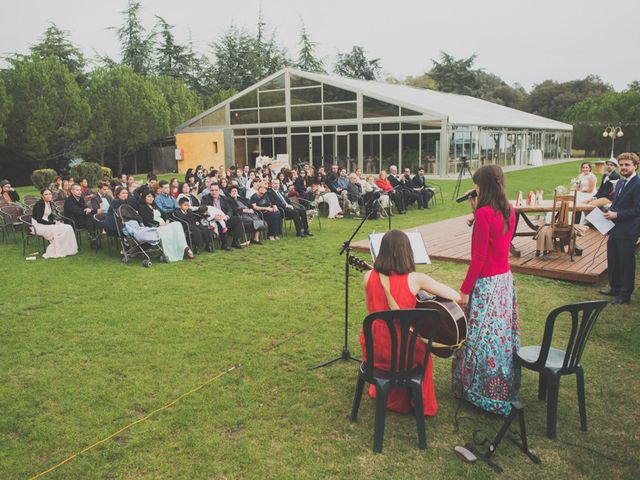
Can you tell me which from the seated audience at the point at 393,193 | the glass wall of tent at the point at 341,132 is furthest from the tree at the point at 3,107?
the seated audience at the point at 393,193

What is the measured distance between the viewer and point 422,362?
345 centimetres

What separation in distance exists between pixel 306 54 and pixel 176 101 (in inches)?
773

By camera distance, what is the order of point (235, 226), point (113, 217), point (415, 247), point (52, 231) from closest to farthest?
point (415, 247) < point (113, 217) < point (52, 231) < point (235, 226)

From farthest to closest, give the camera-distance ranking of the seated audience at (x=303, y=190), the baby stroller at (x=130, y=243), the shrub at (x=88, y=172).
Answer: the shrub at (x=88, y=172) < the seated audience at (x=303, y=190) < the baby stroller at (x=130, y=243)

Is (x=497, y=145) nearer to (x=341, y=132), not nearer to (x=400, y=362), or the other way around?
(x=341, y=132)

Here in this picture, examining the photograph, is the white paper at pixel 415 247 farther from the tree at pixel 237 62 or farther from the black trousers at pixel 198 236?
the tree at pixel 237 62

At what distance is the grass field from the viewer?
3.23 meters

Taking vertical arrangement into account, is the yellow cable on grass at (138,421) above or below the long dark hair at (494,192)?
below

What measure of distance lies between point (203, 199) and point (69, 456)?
7220 mm

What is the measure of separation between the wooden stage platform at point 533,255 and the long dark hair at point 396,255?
4.69 metres

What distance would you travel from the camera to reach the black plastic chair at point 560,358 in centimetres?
331

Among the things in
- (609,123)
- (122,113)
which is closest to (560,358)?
(122,113)

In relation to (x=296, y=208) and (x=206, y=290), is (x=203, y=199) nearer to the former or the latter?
(x=296, y=208)

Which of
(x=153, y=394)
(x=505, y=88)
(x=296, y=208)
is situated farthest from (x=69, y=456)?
(x=505, y=88)
